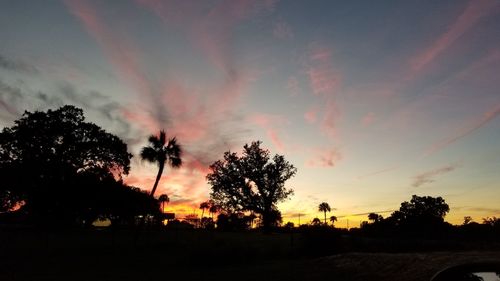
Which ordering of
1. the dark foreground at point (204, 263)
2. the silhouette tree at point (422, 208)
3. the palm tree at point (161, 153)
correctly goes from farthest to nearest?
the silhouette tree at point (422, 208)
the palm tree at point (161, 153)
the dark foreground at point (204, 263)

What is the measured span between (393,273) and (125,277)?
13.1m

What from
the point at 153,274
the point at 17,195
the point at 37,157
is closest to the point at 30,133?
the point at 37,157

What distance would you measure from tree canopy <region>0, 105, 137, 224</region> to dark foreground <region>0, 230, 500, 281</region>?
28.5ft

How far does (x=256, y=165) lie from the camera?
7000 centimetres

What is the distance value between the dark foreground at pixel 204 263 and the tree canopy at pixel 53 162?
28.5 ft

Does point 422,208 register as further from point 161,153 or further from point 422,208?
point 161,153

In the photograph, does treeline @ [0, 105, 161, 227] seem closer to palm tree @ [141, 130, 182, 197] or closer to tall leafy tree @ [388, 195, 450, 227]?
palm tree @ [141, 130, 182, 197]

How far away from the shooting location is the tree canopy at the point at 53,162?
48156 mm

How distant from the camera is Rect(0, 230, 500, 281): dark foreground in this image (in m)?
17.3

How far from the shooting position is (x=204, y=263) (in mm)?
27281

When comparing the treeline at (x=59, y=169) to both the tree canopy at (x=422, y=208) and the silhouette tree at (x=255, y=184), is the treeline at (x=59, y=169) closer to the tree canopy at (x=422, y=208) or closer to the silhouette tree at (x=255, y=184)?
the silhouette tree at (x=255, y=184)

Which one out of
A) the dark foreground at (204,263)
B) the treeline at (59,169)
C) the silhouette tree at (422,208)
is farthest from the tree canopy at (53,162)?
the silhouette tree at (422,208)

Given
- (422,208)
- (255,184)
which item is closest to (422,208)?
(422,208)

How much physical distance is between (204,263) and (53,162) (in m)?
31.8
